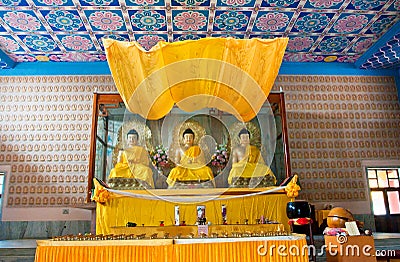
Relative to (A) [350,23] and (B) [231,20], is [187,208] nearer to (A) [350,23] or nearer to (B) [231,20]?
(B) [231,20]

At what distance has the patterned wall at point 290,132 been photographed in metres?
7.19

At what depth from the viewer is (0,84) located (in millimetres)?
Result: 7648

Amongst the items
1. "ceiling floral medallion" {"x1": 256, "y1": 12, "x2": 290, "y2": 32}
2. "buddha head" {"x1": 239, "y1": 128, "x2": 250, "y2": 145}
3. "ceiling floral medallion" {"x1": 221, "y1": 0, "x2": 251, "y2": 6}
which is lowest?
"buddha head" {"x1": 239, "y1": 128, "x2": 250, "y2": 145}

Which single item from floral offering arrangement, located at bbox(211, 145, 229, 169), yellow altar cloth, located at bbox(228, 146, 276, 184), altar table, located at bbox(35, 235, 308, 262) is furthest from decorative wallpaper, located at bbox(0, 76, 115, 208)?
altar table, located at bbox(35, 235, 308, 262)

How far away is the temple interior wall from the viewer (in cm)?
706

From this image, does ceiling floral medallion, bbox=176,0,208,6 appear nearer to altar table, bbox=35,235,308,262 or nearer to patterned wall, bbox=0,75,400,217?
patterned wall, bbox=0,75,400,217

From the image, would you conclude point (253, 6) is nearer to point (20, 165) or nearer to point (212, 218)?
point (212, 218)

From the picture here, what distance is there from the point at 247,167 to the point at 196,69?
2456 millimetres

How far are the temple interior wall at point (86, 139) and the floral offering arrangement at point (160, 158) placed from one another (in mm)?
1610

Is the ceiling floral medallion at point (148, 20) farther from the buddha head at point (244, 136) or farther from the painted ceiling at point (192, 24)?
the buddha head at point (244, 136)

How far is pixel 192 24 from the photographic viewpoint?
6324 mm

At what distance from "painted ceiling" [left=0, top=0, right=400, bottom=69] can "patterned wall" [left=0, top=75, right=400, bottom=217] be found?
71cm

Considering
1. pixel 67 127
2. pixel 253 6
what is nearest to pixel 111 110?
pixel 67 127

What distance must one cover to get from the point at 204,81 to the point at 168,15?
2.14 m
